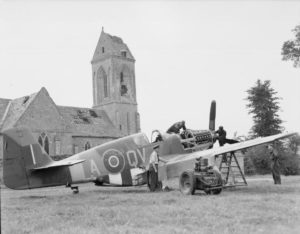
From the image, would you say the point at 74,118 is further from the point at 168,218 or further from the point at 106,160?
the point at 168,218

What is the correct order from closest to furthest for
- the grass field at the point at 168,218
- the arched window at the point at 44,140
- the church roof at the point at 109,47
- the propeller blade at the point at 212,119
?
the grass field at the point at 168,218 → the propeller blade at the point at 212,119 → the arched window at the point at 44,140 → the church roof at the point at 109,47

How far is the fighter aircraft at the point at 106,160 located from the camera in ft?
40.7

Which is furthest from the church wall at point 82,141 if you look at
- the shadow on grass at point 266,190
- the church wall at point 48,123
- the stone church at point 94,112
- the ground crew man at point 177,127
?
the shadow on grass at point 266,190

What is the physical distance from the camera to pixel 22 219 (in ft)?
24.9

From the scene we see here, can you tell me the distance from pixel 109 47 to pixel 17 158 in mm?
57305

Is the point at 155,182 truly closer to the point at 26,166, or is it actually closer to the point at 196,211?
the point at 26,166

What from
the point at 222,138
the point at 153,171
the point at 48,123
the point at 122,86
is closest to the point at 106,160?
the point at 153,171

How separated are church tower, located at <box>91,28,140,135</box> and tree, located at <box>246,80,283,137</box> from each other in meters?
20.0

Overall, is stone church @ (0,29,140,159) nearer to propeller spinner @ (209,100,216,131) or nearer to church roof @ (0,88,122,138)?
church roof @ (0,88,122,138)

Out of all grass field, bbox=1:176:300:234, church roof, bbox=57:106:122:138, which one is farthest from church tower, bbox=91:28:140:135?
grass field, bbox=1:176:300:234

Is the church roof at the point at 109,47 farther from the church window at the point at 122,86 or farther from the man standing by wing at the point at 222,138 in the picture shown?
the man standing by wing at the point at 222,138

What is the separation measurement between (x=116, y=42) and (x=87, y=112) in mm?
17627

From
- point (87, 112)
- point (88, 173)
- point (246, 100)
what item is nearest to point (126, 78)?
point (87, 112)

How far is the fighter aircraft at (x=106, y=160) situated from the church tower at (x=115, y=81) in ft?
162
